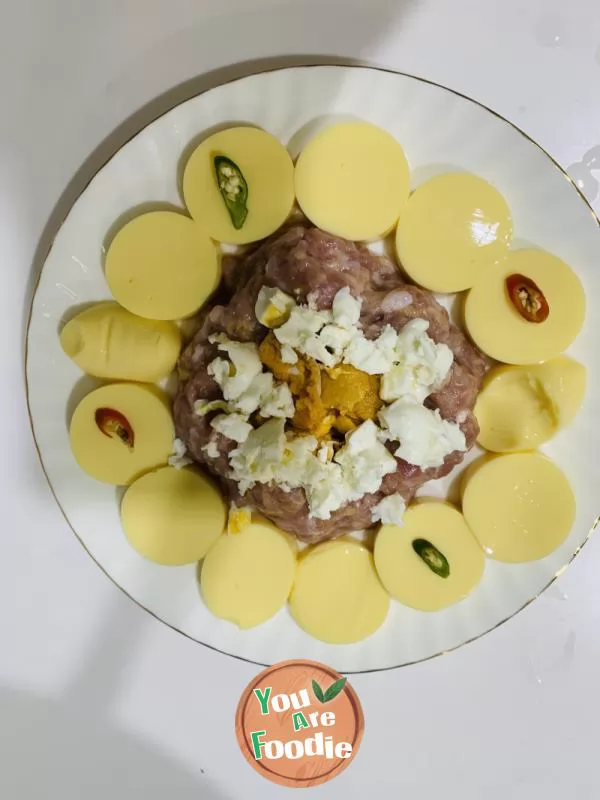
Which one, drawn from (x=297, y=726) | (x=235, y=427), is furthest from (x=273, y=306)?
(x=297, y=726)

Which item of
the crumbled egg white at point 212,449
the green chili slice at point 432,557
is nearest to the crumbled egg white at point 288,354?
the crumbled egg white at point 212,449

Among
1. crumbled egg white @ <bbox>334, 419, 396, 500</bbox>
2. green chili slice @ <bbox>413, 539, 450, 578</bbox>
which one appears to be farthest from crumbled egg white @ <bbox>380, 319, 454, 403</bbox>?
green chili slice @ <bbox>413, 539, 450, 578</bbox>

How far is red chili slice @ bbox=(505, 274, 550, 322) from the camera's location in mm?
1828

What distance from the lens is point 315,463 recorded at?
5.72ft

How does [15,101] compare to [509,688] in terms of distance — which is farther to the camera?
[509,688]

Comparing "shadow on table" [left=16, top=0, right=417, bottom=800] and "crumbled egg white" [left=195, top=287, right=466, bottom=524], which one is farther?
"shadow on table" [left=16, top=0, right=417, bottom=800]

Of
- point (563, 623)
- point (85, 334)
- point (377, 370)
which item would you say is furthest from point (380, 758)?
point (85, 334)

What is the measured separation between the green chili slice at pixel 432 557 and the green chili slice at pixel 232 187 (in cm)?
118

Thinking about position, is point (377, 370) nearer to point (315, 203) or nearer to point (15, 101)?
point (315, 203)

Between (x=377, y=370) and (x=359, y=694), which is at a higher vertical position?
(x=377, y=370)

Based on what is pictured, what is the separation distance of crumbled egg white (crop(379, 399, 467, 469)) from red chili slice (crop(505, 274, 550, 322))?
1.37 feet

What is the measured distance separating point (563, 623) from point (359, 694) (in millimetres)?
801

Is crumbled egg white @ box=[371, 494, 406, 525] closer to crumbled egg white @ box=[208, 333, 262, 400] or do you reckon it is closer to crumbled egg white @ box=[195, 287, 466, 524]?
crumbled egg white @ box=[195, 287, 466, 524]

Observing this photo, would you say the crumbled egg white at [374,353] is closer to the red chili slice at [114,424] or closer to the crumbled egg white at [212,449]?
the crumbled egg white at [212,449]
